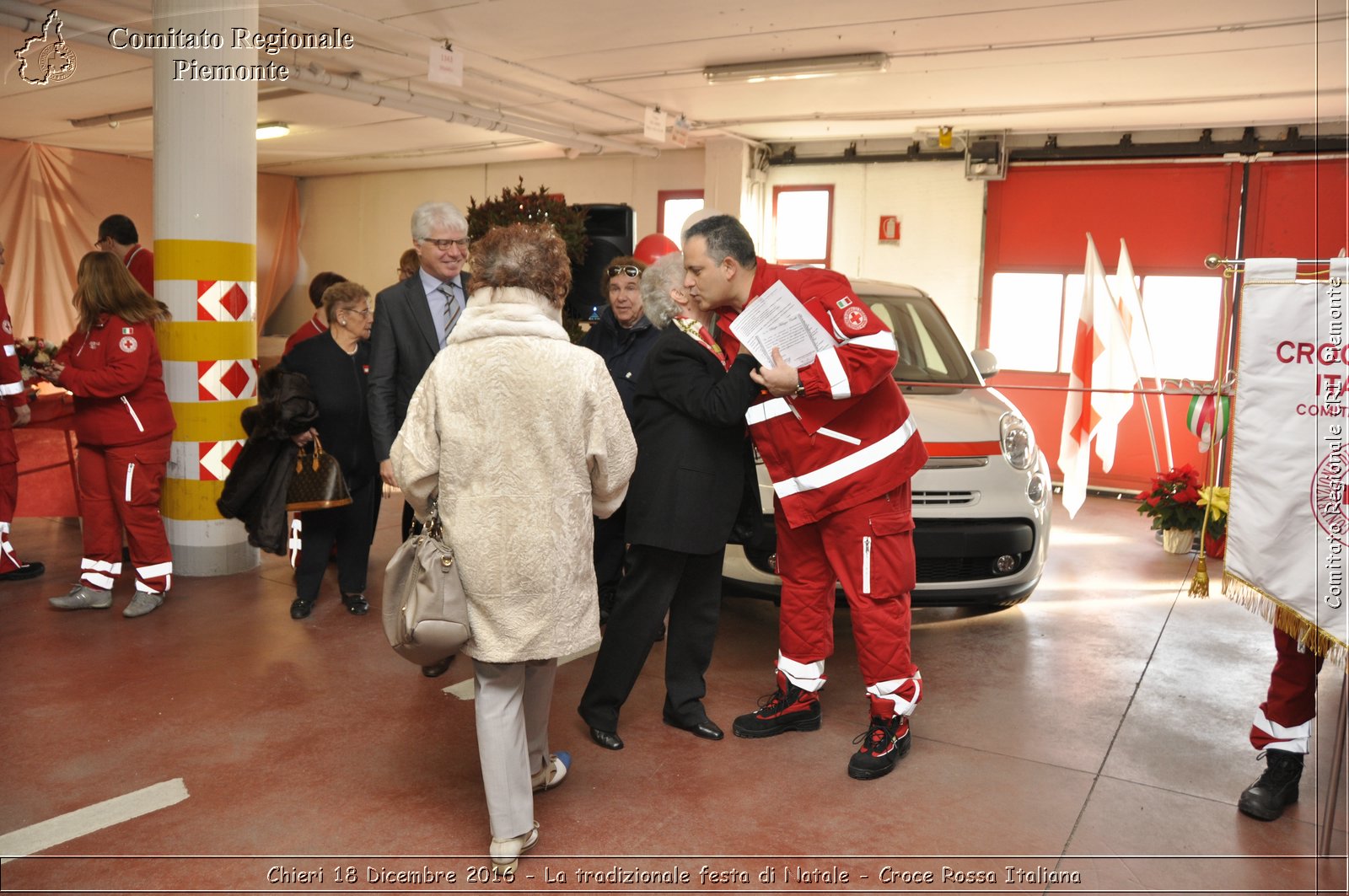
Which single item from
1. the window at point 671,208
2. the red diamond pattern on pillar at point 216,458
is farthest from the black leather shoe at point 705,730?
the window at point 671,208

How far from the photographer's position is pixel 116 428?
4.69 metres

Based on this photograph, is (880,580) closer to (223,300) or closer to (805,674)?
(805,674)

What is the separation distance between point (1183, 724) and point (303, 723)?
128 inches

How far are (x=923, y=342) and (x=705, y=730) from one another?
2828 mm

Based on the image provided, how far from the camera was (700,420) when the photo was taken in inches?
130

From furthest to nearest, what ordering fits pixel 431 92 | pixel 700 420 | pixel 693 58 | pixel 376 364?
pixel 431 92
pixel 693 58
pixel 376 364
pixel 700 420

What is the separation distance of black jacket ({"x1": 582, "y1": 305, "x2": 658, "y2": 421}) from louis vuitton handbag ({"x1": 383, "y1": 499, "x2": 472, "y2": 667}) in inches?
74.8

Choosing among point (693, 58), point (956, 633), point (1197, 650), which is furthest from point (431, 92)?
point (1197, 650)

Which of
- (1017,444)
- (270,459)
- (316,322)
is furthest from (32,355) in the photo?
(1017,444)

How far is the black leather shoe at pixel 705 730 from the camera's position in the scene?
11.7 feet

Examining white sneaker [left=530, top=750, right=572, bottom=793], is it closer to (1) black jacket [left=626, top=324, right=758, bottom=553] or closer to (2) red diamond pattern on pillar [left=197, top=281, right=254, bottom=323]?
(1) black jacket [left=626, top=324, right=758, bottom=553]

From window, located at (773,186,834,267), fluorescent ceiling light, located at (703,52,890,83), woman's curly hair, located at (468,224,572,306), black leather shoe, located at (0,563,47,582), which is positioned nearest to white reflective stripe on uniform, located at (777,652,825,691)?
woman's curly hair, located at (468,224,572,306)

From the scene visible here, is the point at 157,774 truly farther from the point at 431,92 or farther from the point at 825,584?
the point at 431,92

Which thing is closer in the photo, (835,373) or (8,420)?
(835,373)
